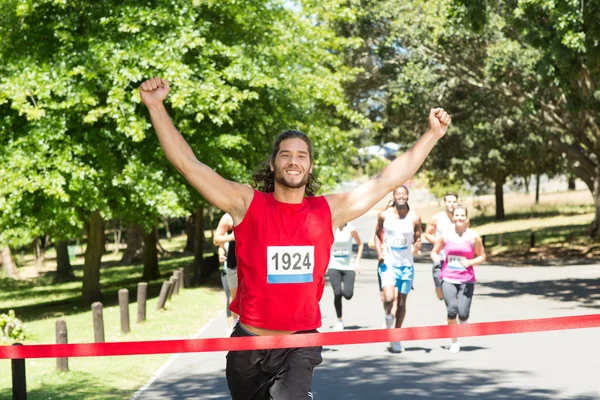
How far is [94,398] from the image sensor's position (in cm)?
930

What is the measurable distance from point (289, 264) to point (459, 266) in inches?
275

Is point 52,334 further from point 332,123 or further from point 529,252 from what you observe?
point 529,252

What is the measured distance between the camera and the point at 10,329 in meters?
12.5

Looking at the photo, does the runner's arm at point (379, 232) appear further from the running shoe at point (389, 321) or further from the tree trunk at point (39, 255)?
the tree trunk at point (39, 255)

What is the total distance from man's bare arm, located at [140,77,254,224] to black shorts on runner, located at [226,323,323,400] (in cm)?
62

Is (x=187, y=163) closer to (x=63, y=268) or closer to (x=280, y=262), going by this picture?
(x=280, y=262)

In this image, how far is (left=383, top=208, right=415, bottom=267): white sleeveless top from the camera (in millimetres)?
11844

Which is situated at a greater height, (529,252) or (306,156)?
(306,156)

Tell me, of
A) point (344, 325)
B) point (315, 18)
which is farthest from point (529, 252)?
point (344, 325)

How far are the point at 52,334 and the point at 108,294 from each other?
412 inches

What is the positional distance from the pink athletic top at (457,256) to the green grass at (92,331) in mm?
3529

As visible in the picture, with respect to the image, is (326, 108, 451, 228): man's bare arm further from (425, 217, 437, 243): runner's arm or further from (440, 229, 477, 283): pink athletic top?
(425, 217, 437, 243): runner's arm

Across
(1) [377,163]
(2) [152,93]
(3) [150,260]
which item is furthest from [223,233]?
(1) [377,163]

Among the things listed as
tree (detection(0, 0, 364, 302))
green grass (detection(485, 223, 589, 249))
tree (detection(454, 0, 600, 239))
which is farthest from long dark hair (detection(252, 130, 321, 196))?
green grass (detection(485, 223, 589, 249))
